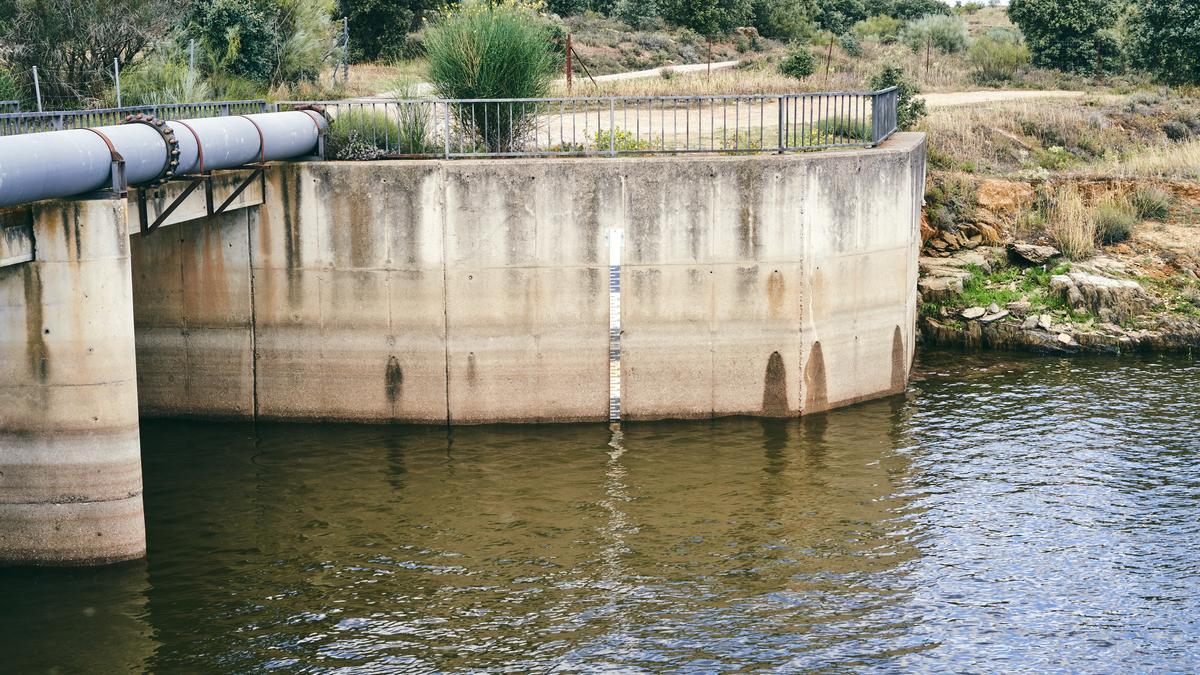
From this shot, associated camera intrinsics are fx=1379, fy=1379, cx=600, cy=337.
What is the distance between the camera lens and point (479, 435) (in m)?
20.9

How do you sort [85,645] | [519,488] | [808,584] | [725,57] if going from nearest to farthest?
1. [85,645]
2. [808,584]
3. [519,488]
4. [725,57]

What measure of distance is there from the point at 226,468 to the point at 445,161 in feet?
18.7

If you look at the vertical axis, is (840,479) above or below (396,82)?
below

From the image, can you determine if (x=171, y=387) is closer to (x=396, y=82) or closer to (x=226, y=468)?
(x=226, y=468)

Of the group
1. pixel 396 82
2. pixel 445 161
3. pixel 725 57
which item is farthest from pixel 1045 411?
pixel 725 57

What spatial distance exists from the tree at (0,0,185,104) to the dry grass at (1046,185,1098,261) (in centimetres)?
1990

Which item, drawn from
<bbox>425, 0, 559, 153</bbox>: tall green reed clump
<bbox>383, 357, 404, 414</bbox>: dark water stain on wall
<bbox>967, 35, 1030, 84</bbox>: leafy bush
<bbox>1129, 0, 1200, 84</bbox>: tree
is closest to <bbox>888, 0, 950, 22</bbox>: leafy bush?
<bbox>967, 35, 1030, 84</bbox>: leafy bush

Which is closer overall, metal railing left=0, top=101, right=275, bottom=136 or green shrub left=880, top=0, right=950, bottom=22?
metal railing left=0, top=101, right=275, bottom=136

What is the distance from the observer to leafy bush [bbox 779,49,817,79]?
127ft

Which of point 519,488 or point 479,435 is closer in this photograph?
point 519,488

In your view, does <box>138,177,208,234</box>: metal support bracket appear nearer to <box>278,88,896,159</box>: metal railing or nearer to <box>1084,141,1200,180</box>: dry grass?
<box>278,88,896,159</box>: metal railing

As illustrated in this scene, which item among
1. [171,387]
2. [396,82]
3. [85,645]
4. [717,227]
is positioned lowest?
[85,645]

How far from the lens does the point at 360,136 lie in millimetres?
22047

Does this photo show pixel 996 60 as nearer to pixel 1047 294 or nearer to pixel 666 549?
pixel 1047 294
